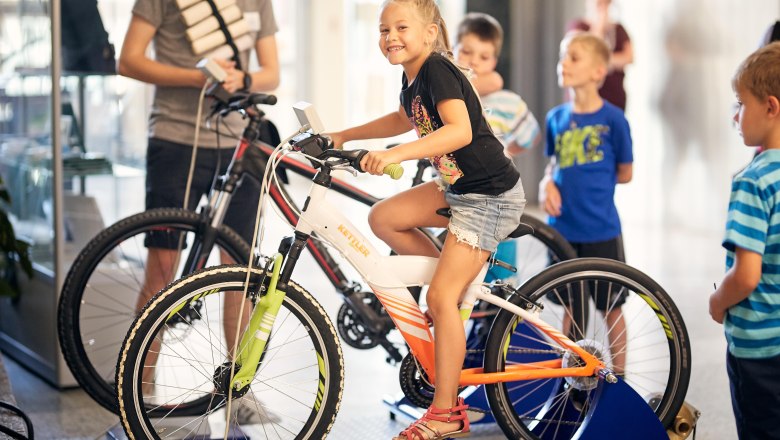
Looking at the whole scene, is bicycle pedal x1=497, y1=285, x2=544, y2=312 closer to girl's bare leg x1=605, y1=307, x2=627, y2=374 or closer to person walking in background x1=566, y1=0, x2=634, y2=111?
girl's bare leg x1=605, y1=307, x2=627, y2=374

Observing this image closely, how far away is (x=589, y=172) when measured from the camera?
10.7 feet

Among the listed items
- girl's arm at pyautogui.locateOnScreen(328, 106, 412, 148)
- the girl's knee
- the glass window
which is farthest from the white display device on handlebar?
the glass window

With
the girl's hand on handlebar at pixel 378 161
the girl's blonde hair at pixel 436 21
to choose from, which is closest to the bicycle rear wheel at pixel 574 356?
the girl's blonde hair at pixel 436 21

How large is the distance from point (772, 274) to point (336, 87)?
254 inches

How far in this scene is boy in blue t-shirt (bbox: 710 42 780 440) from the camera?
2234mm

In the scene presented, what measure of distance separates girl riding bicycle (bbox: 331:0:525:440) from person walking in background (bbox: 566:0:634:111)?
149 inches

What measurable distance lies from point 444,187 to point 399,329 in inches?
14.4

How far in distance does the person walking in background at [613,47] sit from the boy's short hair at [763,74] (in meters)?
3.92

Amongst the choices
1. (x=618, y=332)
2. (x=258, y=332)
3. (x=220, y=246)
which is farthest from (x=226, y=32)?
(x=618, y=332)

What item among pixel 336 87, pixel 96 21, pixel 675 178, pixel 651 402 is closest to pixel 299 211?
pixel 651 402

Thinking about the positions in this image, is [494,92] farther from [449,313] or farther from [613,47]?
[613,47]

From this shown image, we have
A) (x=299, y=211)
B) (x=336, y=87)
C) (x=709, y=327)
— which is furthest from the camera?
(x=336, y=87)

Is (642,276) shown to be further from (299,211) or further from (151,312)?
(151,312)

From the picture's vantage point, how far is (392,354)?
299 centimetres
